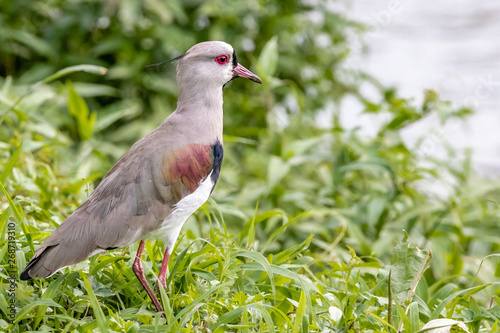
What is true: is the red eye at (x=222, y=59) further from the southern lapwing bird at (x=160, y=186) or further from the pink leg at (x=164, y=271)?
the pink leg at (x=164, y=271)

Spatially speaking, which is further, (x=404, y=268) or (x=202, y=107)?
(x=202, y=107)

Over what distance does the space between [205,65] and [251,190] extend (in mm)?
1964

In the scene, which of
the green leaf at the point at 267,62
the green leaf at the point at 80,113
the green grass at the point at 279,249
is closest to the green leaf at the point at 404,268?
the green grass at the point at 279,249

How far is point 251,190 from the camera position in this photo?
5254 millimetres

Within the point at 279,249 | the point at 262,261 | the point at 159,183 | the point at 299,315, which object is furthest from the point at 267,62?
the point at 299,315

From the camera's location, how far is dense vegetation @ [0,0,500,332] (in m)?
3.07

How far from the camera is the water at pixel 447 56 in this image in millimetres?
9344

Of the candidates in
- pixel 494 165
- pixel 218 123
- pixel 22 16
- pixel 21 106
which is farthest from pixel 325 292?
pixel 494 165

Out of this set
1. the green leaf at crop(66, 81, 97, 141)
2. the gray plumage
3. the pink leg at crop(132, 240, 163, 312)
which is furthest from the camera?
the green leaf at crop(66, 81, 97, 141)

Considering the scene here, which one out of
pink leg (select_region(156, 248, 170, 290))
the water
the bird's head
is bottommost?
the water

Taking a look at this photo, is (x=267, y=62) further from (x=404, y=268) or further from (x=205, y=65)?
(x=404, y=268)

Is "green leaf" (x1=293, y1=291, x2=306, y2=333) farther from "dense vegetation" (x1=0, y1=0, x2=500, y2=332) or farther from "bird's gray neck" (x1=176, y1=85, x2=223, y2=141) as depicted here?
"bird's gray neck" (x1=176, y1=85, x2=223, y2=141)

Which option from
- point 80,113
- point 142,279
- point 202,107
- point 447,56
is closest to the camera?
point 142,279

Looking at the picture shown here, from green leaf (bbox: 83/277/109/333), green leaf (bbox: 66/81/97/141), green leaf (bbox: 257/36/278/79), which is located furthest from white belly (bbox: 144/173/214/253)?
green leaf (bbox: 257/36/278/79)
